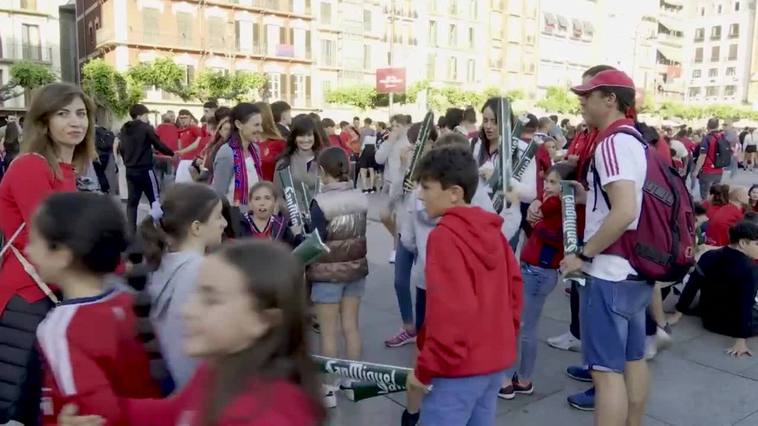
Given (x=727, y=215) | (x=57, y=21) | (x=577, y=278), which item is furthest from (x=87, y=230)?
(x=57, y=21)

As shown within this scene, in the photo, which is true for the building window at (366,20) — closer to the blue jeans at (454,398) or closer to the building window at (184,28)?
the building window at (184,28)

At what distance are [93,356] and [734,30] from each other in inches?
3816

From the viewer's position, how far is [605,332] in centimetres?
299

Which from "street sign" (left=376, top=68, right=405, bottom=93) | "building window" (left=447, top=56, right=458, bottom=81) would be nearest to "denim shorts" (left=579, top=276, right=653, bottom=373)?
"street sign" (left=376, top=68, right=405, bottom=93)

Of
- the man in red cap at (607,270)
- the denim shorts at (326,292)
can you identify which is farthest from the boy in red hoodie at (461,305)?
the denim shorts at (326,292)

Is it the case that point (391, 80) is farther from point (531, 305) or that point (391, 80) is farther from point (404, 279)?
point (531, 305)

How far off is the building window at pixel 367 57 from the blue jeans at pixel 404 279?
49584mm

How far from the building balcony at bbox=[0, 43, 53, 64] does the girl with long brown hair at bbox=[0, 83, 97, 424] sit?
45917 mm

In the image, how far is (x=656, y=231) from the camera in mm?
2926

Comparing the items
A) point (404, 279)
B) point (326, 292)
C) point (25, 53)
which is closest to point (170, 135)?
point (404, 279)

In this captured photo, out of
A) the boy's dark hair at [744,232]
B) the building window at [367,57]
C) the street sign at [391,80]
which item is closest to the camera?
the boy's dark hair at [744,232]

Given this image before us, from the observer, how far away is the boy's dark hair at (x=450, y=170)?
2590mm

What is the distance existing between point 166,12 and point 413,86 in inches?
725

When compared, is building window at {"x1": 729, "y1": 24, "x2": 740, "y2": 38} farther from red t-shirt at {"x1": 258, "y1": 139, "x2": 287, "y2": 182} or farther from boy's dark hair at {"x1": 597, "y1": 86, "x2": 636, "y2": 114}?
boy's dark hair at {"x1": 597, "y1": 86, "x2": 636, "y2": 114}
